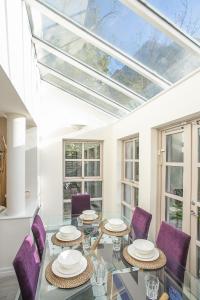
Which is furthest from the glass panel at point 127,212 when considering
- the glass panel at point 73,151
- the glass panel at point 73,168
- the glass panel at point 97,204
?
the glass panel at point 73,151

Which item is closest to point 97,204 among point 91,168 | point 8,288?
point 91,168

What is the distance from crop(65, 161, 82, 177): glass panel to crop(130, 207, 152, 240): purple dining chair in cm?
213

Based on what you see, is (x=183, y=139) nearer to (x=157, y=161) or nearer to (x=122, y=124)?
(x=157, y=161)

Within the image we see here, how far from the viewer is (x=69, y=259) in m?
1.65

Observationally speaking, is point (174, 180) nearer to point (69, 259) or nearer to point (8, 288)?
point (69, 259)

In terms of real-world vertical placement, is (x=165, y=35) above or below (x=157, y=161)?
above

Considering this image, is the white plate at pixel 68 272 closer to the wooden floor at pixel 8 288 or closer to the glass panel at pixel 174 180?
the wooden floor at pixel 8 288

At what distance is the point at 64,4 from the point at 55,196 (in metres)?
3.43

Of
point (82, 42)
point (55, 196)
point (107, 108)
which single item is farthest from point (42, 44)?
point (55, 196)

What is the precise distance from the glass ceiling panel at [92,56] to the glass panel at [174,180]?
1143mm

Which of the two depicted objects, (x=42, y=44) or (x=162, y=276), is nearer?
(x=162, y=276)

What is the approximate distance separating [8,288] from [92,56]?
10.5 ft

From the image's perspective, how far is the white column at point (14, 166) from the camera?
2.85 m

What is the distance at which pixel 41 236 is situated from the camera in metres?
2.15
